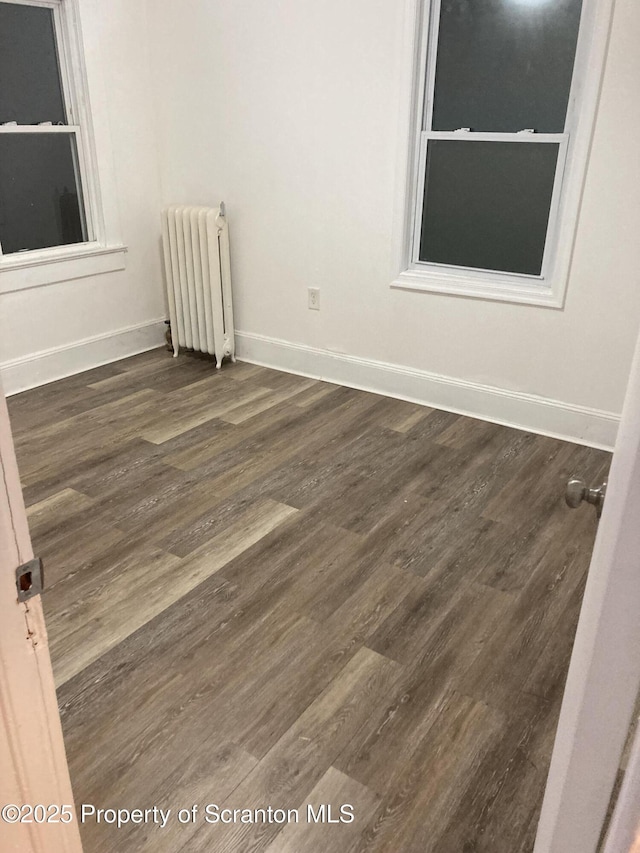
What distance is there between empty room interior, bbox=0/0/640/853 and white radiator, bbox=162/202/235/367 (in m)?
0.02

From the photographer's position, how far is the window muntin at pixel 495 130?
2.83 metres

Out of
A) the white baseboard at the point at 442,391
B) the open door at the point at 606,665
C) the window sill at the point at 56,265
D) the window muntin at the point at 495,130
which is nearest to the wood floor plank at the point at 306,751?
the open door at the point at 606,665

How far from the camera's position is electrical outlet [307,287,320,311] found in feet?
12.3

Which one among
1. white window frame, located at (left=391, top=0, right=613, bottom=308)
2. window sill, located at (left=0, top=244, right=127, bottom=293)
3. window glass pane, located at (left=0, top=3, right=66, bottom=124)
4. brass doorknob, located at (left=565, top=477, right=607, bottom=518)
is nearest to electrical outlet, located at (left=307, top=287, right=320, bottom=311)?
white window frame, located at (left=391, top=0, right=613, bottom=308)

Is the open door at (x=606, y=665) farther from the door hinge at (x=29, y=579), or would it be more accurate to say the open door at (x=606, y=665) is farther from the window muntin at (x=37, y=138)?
the window muntin at (x=37, y=138)

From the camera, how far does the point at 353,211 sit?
11.4 ft

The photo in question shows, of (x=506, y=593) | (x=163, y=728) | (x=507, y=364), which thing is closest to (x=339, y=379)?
(x=507, y=364)

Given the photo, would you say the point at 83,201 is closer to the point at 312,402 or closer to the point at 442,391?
the point at 312,402

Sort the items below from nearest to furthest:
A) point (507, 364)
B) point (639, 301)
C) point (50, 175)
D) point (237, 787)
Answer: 1. point (237, 787)
2. point (639, 301)
3. point (507, 364)
4. point (50, 175)

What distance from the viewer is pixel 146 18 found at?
379 cm

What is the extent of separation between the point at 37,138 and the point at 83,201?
0.41m

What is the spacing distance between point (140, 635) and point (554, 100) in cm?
269

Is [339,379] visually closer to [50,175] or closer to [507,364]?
[507,364]

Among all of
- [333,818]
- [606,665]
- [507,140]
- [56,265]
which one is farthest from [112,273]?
[606,665]
